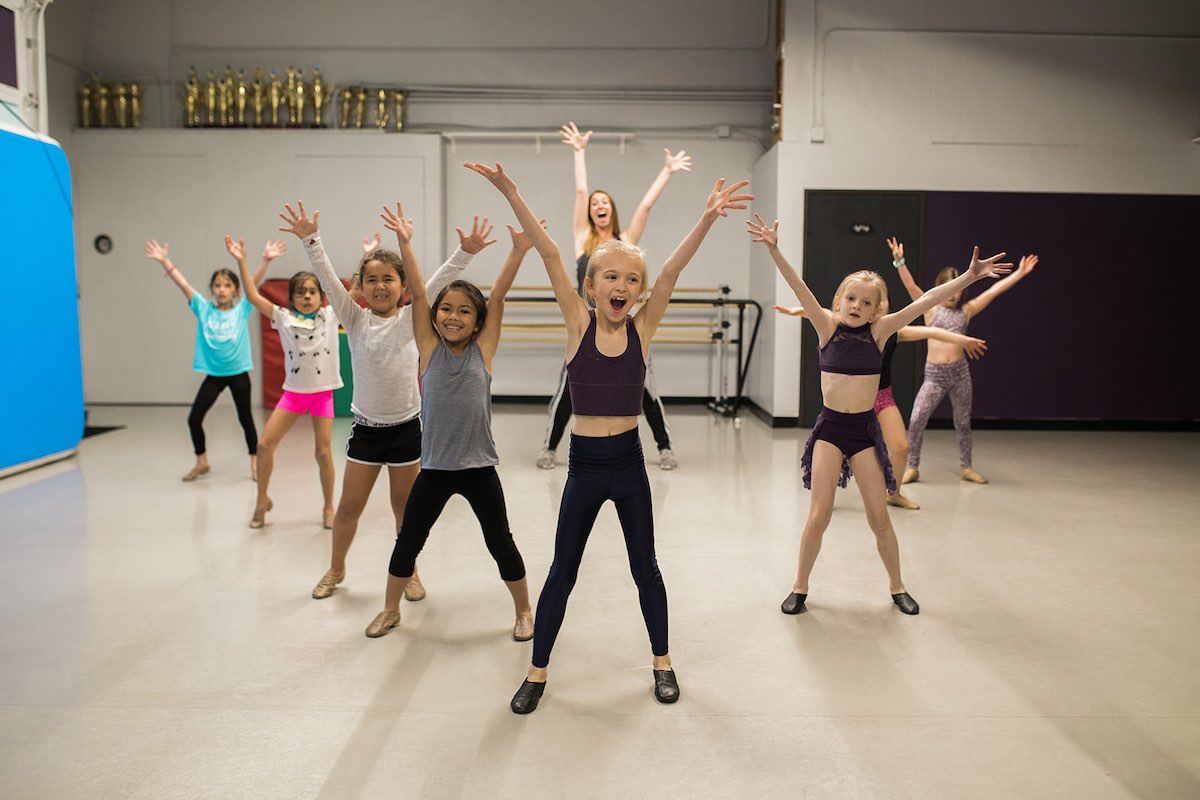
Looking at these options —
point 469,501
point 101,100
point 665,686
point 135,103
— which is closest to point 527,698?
point 665,686

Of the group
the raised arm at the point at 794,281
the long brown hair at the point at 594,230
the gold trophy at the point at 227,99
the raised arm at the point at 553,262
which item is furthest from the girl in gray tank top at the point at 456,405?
the gold trophy at the point at 227,99

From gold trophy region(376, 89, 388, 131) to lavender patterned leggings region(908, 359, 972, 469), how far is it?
20.0 ft

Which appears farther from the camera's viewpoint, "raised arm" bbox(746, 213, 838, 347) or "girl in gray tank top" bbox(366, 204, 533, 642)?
"raised arm" bbox(746, 213, 838, 347)

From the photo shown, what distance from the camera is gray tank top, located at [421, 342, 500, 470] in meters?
3.11

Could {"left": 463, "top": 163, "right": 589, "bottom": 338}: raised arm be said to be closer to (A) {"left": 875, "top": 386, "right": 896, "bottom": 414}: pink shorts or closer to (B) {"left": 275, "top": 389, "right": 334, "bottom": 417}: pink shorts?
(B) {"left": 275, "top": 389, "right": 334, "bottom": 417}: pink shorts

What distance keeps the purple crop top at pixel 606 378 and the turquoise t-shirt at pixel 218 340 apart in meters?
3.93

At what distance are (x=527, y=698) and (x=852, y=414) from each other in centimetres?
162

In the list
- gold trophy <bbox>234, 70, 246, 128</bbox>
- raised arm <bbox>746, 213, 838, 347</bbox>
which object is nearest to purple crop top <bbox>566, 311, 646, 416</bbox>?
raised arm <bbox>746, 213, 838, 347</bbox>

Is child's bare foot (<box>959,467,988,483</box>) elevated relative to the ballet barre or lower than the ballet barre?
lower

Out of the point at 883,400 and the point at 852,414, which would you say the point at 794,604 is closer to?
the point at 852,414

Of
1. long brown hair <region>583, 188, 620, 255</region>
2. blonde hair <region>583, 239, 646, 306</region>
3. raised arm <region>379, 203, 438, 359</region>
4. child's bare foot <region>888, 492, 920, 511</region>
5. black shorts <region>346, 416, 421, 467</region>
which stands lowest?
child's bare foot <region>888, 492, 920, 511</region>

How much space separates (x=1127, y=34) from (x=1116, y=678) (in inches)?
288

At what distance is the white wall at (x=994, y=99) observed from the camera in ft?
27.5

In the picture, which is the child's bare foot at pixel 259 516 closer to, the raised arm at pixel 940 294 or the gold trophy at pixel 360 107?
the raised arm at pixel 940 294
